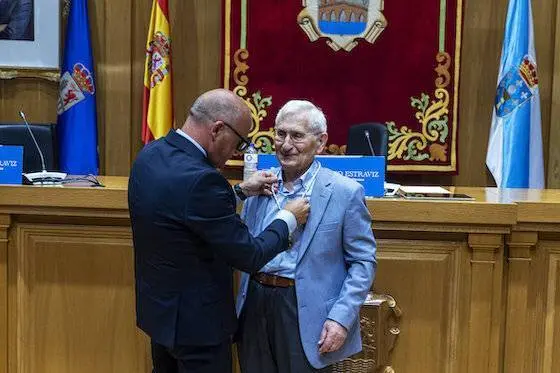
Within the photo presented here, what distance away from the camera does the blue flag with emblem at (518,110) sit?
14.8 feet

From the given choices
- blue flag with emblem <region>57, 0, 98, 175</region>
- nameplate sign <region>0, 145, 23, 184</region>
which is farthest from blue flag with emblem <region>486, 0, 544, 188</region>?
nameplate sign <region>0, 145, 23, 184</region>

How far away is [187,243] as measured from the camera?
1834 millimetres

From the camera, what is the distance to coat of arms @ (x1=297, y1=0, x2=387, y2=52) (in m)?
4.74

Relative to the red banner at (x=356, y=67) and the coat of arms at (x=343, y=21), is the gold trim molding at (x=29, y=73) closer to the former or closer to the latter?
the red banner at (x=356, y=67)

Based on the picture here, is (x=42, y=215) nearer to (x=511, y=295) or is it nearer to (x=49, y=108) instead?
(x=511, y=295)

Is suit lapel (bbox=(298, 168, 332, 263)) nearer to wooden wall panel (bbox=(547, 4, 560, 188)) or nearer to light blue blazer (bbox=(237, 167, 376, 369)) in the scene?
light blue blazer (bbox=(237, 167, 376, 369))

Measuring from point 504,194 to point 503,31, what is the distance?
237 cm

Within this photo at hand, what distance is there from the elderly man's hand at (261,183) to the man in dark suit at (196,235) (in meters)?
0.14

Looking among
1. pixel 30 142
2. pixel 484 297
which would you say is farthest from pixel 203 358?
pixel 30 142

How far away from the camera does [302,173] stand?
2.04 m

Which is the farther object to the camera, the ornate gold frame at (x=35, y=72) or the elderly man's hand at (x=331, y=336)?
the ornate gold frame at (x=35, y=72)

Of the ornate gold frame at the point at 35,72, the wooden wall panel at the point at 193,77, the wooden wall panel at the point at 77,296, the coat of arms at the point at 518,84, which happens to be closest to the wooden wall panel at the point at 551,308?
the wooden wall panel at the point at 77,296

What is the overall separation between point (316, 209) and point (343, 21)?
3.05 metres

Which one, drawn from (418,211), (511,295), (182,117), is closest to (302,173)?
(418,211)
